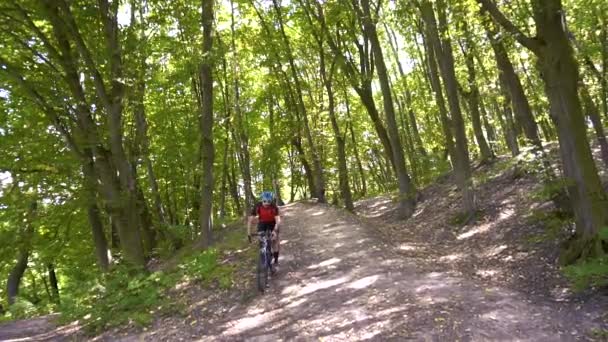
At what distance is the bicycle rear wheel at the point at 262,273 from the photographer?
9.02 m

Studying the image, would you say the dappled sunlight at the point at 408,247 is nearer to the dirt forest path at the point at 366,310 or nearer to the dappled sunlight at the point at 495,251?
the dirt forest path at the point at 366,310

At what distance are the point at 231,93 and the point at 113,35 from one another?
51.7 ft

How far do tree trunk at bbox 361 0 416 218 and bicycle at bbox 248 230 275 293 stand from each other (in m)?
8.74

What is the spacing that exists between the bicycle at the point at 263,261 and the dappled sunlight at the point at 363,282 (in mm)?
1708

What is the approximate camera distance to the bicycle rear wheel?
9023 millimetres

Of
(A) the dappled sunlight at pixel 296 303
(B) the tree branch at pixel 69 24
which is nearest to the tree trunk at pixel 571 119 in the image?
(A) the dappled sunlight at pixel 296 303

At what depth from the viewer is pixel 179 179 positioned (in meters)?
25.3

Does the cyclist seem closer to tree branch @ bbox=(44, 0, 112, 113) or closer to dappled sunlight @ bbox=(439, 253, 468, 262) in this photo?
dappled sunlight @ bbox=(439, 253, 468, 262)

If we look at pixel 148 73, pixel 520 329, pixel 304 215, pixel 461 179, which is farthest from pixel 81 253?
pixel 520 329

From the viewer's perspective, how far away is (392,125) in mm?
17047

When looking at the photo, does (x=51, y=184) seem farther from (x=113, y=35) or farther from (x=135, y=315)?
(x=135, y=315)

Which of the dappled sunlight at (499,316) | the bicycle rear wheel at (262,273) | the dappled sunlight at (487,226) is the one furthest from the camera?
the dappled sunlight at (487,226)

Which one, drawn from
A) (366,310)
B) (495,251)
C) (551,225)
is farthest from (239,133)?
(366,310)

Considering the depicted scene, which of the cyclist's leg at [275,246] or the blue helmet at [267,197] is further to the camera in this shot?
the cyclist's leg at [275,246]
